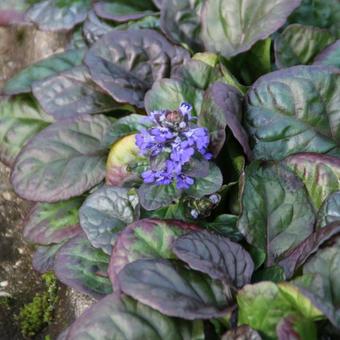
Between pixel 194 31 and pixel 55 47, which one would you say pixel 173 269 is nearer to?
pixel 194 31

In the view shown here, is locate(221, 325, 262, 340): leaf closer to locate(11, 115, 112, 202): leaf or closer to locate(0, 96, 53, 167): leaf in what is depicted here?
locate(11, 115, 112, 202): leaf

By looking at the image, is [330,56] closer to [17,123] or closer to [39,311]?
[17,123]

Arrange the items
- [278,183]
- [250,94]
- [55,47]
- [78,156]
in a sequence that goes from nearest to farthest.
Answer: [278,183]
[250,94]
[78,156]
[55,47]

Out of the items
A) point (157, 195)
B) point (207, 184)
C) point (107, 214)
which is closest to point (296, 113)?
point (207, 184)

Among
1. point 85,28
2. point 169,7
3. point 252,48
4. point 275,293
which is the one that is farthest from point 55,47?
point 275,293

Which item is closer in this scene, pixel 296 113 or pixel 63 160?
pixel 296 113

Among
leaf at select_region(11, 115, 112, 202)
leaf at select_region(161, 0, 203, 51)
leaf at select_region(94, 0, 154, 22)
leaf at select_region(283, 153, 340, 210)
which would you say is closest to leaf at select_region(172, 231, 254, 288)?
leaf at select_region(283, 153, 340, 210)
